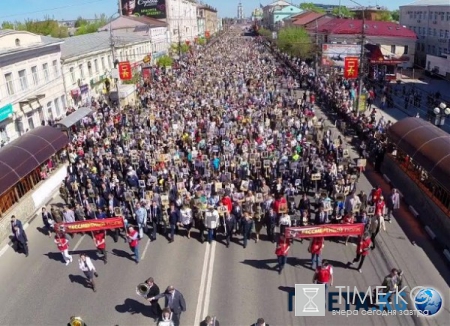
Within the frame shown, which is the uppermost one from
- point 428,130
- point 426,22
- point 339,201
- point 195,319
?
point 426,22

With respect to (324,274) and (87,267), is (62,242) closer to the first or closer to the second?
(87,267)

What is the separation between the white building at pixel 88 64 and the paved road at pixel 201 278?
2351 cm

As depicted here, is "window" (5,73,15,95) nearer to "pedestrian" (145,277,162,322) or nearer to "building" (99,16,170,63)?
"pedestrian" (145,277,162,322)

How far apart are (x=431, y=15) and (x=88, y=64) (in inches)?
1742

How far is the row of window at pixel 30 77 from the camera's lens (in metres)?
26.2

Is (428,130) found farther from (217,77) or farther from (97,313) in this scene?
(217,77)

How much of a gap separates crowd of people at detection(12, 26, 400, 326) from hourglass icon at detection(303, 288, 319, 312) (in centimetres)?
78

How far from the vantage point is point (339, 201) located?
14.9 metres

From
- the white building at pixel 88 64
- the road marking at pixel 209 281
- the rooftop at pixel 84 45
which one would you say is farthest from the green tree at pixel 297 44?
the road marking at pixel 209 281

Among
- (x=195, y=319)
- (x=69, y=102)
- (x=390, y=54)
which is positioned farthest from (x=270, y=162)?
(x=390, y=54)

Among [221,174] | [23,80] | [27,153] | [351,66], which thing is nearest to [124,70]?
[23,80]

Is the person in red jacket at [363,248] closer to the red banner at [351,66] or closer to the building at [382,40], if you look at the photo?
the red banner at [351,66]

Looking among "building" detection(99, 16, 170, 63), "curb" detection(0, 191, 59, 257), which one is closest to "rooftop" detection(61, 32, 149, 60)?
"building" detection(99, 16, 170, 63)

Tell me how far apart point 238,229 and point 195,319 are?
450 centimetres
